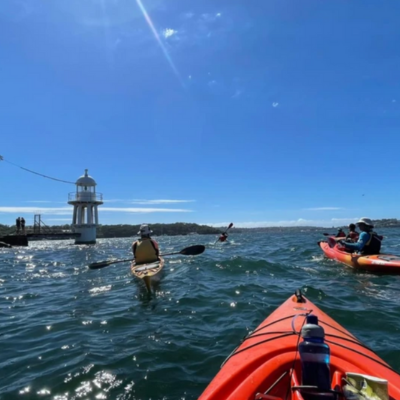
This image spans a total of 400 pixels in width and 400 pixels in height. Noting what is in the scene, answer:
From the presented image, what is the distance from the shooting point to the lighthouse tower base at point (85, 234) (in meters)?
39.5

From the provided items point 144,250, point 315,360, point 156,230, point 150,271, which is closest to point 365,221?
point 150,271

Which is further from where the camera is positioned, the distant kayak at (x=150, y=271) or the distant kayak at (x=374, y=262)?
the distant kayak at (x=374, y=262)

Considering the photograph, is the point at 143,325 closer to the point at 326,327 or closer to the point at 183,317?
the point at 183,317

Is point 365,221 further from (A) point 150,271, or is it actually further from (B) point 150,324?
(B) point 150,324

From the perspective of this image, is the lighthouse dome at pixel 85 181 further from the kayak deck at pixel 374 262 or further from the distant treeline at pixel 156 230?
the distant treeline at pixel 156 230

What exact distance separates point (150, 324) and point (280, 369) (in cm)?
373

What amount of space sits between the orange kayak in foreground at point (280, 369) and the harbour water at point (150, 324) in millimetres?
1024

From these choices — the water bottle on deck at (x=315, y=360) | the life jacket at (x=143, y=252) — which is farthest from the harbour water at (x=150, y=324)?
the water bottle on deck at (x=315, y=360)

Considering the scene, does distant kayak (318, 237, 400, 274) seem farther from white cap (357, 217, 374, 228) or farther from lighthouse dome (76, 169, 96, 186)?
lighthouse dome (76, 169, 96, 186)

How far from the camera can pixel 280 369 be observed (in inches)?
115

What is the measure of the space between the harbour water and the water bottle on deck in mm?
1757

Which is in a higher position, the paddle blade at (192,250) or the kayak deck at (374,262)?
the paddle blade at (192,250)

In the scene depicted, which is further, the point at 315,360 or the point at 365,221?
the point at 365,221

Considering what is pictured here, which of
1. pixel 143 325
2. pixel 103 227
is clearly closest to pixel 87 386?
pixel 143 325
